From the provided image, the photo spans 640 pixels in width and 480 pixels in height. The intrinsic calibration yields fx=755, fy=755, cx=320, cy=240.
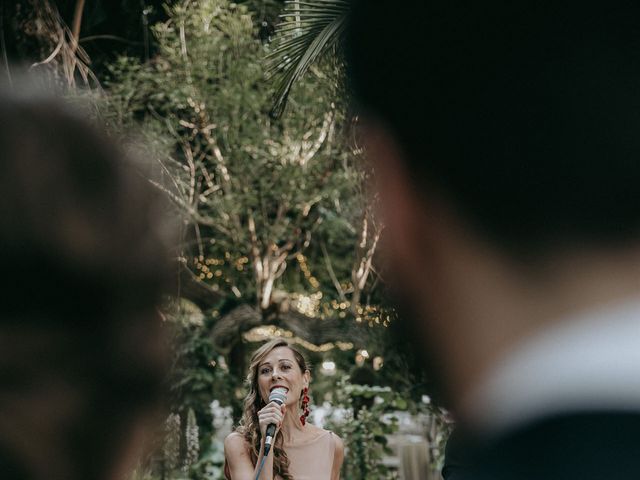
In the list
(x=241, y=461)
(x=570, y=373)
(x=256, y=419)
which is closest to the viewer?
(x=570, y=373)

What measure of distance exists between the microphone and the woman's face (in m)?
A: 0.07

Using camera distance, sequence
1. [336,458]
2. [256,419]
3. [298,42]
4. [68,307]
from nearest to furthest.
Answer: [68,307]
[256,419]
[336,458]
[298,42]

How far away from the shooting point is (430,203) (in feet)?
0.81

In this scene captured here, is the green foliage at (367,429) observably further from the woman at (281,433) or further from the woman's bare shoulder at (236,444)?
the woman's bare shoulder at (236,444)

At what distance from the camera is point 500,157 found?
8.9 inches

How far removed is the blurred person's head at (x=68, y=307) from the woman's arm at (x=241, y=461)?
2841 millimetres

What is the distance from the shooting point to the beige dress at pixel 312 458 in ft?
11.7

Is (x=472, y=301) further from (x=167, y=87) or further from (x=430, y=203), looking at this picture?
(x=167, y=87)

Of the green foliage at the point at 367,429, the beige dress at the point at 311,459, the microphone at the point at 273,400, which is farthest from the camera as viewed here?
the green foliage at the point at 367,429

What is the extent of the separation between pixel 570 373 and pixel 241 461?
3.38 metres

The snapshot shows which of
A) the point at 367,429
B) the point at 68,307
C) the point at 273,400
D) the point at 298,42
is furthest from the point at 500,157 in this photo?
the point at 367,429

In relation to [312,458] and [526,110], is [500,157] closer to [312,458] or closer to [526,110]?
[526,110]

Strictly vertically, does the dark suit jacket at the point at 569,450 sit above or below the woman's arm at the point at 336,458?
below

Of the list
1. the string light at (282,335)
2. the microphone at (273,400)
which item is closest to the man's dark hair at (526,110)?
the microphone at (273,400)
